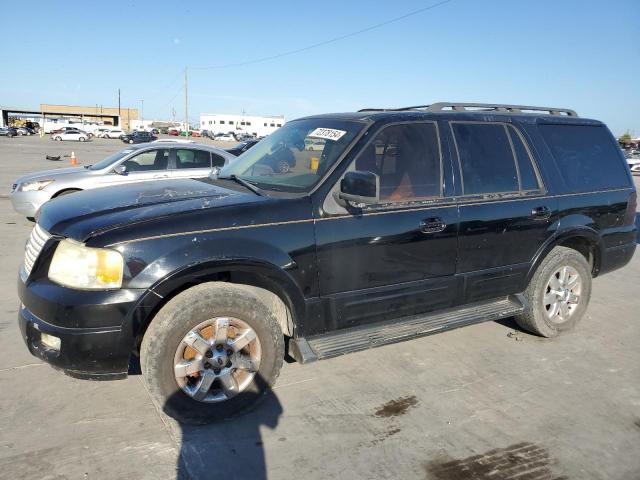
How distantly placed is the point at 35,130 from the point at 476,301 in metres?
87.4

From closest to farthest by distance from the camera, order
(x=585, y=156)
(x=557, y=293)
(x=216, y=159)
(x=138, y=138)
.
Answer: (x=557, y=293)
(x=585, y=156)
(x=216, y=159)
(x=138, y=138)

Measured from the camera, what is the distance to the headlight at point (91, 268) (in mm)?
2762

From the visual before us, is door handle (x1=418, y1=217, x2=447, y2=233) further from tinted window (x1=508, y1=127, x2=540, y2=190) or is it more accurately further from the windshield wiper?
the windshield wiper

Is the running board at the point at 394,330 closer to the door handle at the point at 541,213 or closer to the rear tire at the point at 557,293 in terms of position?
the rear tire at the point at 557,293

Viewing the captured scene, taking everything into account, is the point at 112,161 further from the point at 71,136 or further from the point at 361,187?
the point at 71,136

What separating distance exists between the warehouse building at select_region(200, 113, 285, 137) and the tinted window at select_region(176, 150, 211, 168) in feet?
342

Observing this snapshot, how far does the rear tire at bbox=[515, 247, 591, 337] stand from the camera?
448 centimetres

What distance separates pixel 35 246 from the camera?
3201mm

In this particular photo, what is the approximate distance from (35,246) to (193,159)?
21.4 ft

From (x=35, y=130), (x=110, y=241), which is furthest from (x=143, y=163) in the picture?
(x=35, y=130)

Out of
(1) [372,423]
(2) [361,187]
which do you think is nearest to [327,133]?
(2) [361,187]

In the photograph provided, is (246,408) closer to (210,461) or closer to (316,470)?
(210,461)

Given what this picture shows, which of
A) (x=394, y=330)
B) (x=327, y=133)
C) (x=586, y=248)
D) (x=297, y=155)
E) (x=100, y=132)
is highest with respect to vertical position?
(x=100, y=132)

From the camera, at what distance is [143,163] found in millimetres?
9102
